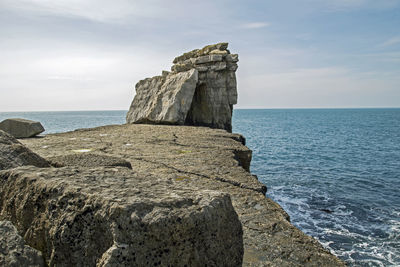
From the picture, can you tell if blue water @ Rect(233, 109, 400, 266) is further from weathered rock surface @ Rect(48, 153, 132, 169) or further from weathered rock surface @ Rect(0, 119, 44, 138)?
weathered rock surface @ Rect(0, 119, 44, 138)

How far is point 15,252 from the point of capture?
72.7 inches

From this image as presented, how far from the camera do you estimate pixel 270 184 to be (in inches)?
595

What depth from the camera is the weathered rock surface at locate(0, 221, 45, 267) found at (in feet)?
5.88

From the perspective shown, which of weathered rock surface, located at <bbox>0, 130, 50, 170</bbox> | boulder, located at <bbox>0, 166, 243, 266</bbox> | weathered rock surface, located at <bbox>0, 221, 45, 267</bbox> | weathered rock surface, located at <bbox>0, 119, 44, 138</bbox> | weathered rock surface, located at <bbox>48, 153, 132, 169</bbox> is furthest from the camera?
weathered rock surface, located at <bbox>0, 119, 44, 138</bbox>

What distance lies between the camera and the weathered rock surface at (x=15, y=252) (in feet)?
5.88

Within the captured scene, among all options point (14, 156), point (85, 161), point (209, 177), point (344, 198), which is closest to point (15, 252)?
point (14, 156)

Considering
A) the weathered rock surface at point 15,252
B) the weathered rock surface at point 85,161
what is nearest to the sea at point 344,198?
the weathered rock surface at point 85,161

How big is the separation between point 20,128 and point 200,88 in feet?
27.8

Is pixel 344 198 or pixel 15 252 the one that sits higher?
pixel 15 252

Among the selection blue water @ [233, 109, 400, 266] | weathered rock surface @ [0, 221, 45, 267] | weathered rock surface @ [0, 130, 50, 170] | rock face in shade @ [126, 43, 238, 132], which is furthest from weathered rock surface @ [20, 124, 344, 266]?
blue water @ [233, 109, 400, 266]

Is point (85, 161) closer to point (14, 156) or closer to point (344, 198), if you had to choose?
point (14, 156)

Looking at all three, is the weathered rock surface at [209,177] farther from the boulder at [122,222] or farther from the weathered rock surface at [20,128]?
the weathered rock surface at [20,128]

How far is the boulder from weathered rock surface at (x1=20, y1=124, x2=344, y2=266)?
3 centimetres

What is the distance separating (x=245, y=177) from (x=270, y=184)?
1135cm
